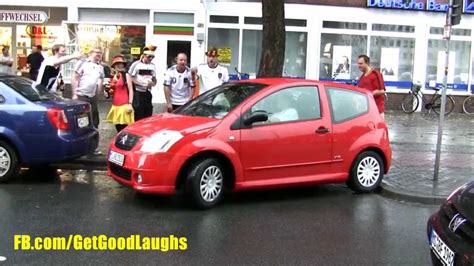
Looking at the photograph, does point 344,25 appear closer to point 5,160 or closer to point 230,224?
point 5,160

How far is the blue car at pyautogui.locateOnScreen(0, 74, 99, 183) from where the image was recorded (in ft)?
24.9

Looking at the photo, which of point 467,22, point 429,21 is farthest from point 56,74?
point 467,22

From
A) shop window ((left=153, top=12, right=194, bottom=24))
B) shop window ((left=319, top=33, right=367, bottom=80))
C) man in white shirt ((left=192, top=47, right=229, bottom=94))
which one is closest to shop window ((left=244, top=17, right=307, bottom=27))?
shop window ((left=319, top=33, right=367, bottom=80))

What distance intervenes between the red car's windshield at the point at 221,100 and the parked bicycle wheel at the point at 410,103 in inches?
542

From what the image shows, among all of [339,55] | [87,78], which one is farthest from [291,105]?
[339,55]

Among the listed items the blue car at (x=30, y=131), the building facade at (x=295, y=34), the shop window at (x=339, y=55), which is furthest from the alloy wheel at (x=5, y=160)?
the shop window at (x=339, y=55)

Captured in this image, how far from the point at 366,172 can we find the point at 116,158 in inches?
132

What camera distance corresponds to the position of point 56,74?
35.2 feet

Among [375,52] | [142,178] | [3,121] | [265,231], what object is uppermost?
[375,52]

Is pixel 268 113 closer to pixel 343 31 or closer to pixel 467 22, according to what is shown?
pixel 343 31

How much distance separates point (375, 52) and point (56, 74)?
13.0 meters

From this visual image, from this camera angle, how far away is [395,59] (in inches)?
816

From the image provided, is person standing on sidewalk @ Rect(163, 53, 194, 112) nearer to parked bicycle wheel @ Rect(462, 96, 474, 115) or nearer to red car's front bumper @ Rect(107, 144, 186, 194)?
red car's front bumper @ Rect(107, 144, 186, 194)

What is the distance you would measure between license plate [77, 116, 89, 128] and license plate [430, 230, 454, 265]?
17.9ft
